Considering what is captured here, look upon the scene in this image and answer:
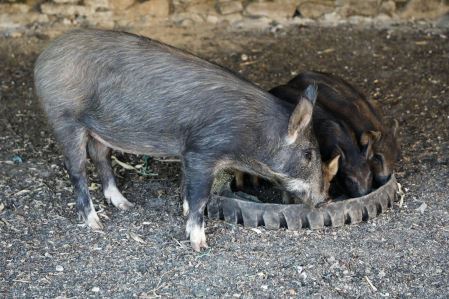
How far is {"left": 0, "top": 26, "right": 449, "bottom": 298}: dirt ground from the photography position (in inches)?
186

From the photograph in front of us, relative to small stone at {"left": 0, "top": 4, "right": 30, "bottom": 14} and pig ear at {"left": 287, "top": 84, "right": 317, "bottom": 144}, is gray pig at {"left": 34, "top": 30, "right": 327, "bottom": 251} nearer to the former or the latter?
pig ear at {"left": 287, "top": 84, "right": 317, "bottom": 144}

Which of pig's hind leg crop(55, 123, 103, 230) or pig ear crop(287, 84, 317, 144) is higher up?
pig ear crop(287, 84, 317, 144)

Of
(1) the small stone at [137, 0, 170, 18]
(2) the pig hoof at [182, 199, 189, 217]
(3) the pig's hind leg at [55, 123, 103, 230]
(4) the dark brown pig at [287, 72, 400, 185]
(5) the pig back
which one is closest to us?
(5) the pig back

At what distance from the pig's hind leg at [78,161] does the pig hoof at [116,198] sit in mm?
235

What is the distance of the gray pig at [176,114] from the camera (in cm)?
499

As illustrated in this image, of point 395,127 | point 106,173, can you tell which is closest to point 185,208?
point 106,173

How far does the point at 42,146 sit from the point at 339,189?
2.37m

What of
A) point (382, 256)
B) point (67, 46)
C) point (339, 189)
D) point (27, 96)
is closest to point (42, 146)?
point (27, 96)

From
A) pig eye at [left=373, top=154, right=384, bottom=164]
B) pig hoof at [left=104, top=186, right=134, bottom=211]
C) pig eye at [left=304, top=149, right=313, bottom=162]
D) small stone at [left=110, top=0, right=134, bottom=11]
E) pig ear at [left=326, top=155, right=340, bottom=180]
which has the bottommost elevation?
pig hoof at [left=104, top=186, right=134, bottom=211]

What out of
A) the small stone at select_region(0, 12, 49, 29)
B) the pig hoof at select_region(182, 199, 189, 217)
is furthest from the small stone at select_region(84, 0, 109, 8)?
the pig hoof at select_region(182, 199, 189, 217)

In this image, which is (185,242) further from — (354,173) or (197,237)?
(354,173)

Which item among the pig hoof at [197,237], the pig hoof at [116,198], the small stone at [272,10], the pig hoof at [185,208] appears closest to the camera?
the pig hoof at [197,237]

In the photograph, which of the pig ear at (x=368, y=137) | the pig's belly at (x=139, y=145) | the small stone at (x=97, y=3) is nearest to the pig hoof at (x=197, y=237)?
the pig's belly at (x=139, y=145)

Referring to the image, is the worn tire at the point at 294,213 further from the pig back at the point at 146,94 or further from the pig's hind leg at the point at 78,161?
the pig's hind leg at the point at 78,161
